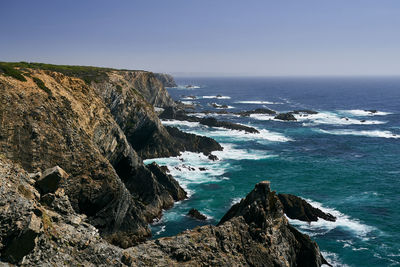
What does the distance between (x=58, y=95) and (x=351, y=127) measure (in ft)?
333

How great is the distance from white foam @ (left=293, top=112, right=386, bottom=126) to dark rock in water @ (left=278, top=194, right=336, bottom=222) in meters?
77.5

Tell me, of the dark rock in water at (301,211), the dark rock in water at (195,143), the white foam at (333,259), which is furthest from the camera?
the dark rock in water at (195,143)

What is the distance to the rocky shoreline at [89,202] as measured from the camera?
15.9 meters

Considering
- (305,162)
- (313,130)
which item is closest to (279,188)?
(305,162)

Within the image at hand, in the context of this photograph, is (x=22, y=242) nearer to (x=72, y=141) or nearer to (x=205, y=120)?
(x=72, y=141)

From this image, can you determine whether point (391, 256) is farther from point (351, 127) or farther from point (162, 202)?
point (351, 127)

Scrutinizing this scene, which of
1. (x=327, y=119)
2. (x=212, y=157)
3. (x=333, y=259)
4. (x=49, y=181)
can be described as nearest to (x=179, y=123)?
(x=212, y=157)

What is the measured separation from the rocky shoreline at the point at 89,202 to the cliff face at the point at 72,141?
0.31 ft

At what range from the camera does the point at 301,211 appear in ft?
140

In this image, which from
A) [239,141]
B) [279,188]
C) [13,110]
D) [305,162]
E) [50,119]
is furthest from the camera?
[239,141]

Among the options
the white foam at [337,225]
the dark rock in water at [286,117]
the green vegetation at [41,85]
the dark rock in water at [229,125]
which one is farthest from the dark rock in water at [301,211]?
the dark rock in water at [286,117]

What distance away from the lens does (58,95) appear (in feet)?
110

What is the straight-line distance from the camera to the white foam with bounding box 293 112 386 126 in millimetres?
118125

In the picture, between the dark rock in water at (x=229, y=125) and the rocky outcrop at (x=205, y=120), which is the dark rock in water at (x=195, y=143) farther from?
the rocky outcrop at (x=205, y=120)
